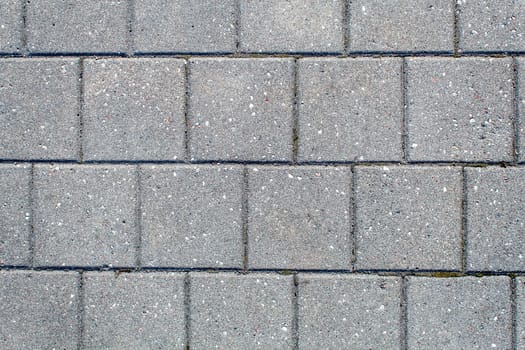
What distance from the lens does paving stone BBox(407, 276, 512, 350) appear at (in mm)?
2043

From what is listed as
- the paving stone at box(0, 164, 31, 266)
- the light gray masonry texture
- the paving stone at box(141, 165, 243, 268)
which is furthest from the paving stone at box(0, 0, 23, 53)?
the light gray masonry texture

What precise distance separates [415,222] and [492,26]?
752 mm

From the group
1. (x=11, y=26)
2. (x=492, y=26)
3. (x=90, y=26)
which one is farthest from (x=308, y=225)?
(x=11, y=26)

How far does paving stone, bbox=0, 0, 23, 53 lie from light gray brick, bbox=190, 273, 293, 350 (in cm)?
114

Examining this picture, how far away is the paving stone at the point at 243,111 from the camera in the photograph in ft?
6.80

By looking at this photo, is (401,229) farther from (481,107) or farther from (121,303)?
(121,303)

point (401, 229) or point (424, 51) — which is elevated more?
point (424, 51)

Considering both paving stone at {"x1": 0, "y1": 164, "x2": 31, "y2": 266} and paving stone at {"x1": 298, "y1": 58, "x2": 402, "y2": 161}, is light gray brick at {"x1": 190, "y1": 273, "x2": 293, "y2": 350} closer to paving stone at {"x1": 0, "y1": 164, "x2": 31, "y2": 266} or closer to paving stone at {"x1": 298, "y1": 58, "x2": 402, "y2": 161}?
paving stone at {"x1": 298, "y1": 58, "x2": 402, "y2": 161}

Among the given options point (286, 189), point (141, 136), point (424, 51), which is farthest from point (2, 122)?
point (424, 51)

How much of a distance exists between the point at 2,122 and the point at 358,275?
141cm

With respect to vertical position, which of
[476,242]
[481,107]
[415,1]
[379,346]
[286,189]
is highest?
[415,1]

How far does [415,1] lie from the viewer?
2.07 m

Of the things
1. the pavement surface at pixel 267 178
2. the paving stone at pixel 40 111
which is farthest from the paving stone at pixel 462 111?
the paving stone at pixel 40 111

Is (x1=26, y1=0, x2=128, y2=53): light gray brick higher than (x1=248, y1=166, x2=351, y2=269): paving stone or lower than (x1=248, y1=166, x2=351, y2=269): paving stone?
higher
